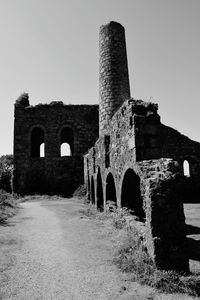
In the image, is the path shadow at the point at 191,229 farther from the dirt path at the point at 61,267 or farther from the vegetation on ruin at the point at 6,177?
the vegetation on ruin at the point at 6,177

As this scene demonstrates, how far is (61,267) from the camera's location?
15.8ft

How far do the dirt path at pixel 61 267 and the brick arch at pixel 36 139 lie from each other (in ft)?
46.3

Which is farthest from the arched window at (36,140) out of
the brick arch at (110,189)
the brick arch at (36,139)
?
the brick arch at (110,189)

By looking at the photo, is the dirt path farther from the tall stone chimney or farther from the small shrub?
the tall stone chimney

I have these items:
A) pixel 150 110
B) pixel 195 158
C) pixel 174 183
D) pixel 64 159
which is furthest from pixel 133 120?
pixel 64 159

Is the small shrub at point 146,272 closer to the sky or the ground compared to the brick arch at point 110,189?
closer to the ground

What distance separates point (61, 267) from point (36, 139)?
765 inches

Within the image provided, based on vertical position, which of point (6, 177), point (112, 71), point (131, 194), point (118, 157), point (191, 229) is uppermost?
point (112, 71)

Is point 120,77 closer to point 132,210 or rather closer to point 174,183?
point 132,210

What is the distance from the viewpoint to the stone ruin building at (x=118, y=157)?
4840mm

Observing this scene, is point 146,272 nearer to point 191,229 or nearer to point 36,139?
point 191,229

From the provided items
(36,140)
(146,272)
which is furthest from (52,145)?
(146,272)

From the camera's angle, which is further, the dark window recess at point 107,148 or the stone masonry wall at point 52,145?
the stone masonry wall at point 52,145

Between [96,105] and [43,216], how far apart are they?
42.4 feet
